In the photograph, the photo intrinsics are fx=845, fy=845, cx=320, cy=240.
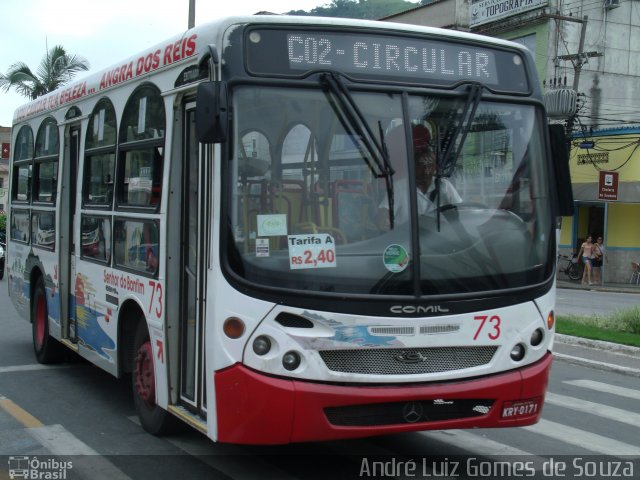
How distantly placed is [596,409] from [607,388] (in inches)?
51.9

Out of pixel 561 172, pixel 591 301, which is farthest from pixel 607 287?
pixel 561 172

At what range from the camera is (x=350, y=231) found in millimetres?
5215

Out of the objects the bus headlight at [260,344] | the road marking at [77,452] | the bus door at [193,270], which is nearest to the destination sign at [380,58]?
the bus door at [193,270]

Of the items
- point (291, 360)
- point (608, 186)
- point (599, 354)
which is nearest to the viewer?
point (291, 360)

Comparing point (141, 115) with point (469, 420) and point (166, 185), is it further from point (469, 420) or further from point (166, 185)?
point (469, 420)

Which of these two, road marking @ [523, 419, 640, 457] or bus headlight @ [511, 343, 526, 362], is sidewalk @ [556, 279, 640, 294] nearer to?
road marking @ [523, 419, 640, 457]

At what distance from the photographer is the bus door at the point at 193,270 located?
5527 mm

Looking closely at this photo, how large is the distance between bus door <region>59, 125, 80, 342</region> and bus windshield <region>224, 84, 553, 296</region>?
3999 mm

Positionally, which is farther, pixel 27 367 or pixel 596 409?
pixel 27 367

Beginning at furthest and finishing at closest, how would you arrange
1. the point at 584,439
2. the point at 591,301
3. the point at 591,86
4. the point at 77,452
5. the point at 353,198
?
the point at 591,86
the point at 591,301
the point at 584,439
the point at 77,452
the point at 353,198

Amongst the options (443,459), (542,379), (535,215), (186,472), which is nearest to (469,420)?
(542,379)

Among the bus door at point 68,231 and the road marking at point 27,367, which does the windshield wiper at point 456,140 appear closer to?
the bus door at point 68,231

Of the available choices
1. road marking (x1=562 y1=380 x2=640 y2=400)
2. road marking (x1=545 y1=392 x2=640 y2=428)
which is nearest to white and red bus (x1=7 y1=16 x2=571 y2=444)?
road marking (x1=545 y1=392 x2=640 y2=428)

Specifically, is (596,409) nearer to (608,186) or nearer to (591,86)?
(608,186)
